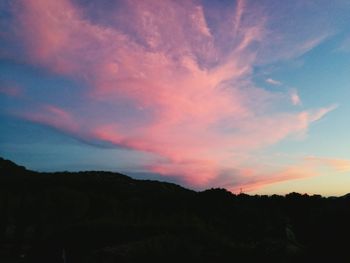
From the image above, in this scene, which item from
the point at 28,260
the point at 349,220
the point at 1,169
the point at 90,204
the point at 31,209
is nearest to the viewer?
the point at 349,220

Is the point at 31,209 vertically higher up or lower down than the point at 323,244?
higher up

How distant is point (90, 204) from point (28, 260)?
126 ft

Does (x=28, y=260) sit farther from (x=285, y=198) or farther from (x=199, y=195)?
(x=285, y=198)

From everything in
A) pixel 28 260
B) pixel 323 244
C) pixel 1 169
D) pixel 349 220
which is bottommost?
pixel 28 260

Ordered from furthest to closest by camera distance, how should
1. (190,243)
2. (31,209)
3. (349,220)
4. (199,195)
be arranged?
(199,195)
(31,209)
(349,220)
(190,243)

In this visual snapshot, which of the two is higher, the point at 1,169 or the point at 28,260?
the point at 1,169

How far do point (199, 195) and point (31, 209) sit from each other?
26.9m

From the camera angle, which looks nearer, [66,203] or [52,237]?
[52,237]

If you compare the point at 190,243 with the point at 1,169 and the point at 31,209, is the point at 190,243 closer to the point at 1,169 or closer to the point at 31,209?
the point at 31,209

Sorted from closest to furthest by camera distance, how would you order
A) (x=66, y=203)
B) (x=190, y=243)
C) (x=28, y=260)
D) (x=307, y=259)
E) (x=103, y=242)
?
1. (x=307, y=259)
2. (x=190, y=243)
3. (x=103, y=242)
4. (x=28, y=260)
5. (x=66, y=203)

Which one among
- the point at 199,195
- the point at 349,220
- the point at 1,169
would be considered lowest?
the point at 349,220

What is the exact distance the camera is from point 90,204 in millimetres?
54250

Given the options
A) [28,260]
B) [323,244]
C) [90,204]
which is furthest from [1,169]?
[323,244]

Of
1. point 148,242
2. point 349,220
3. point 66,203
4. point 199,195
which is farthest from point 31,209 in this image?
point 349,220
